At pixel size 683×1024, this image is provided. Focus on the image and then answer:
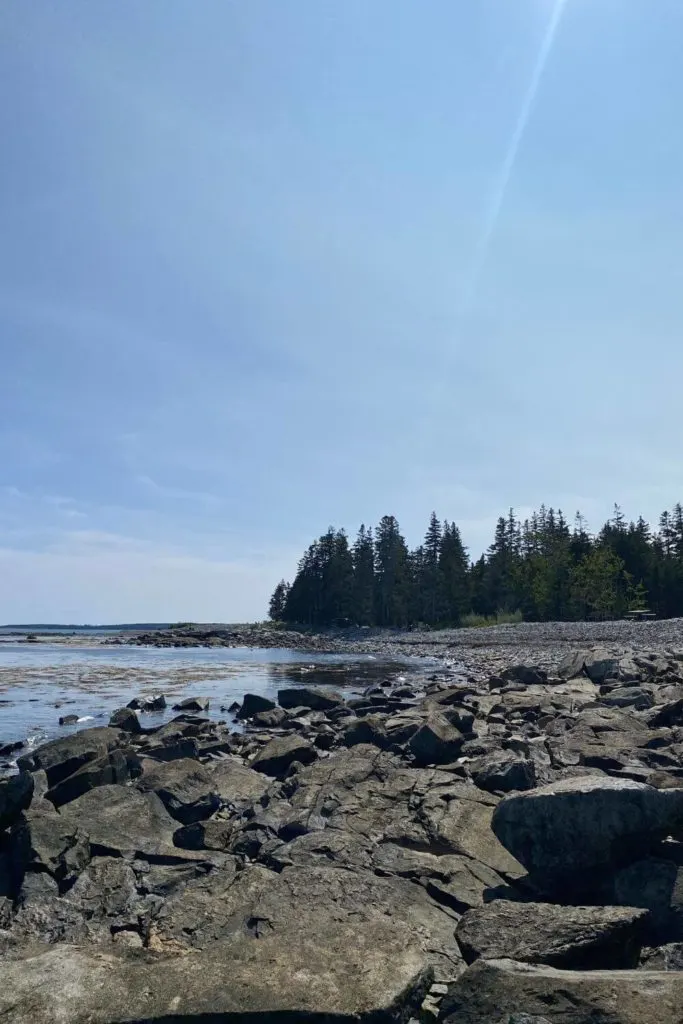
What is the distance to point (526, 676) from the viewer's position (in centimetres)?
2638

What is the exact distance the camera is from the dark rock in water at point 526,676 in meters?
25.9

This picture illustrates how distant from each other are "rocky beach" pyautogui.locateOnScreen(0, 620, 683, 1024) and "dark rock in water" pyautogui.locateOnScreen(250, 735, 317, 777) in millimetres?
65

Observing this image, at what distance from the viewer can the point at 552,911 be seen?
5473 mm

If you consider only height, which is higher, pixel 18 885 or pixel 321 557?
pixel 321 557

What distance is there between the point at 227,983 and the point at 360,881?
2.43 metres

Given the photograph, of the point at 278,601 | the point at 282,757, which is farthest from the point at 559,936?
the point at 278,601

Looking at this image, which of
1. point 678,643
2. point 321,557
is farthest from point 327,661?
point 321,557

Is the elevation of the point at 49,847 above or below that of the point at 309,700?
above

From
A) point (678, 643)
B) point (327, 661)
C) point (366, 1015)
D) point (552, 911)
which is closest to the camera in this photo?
point (366, 1015)

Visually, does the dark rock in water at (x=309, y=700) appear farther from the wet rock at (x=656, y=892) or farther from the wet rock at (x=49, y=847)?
the wet rock at (x=656, y=892)

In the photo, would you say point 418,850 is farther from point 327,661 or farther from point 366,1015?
point 327,661

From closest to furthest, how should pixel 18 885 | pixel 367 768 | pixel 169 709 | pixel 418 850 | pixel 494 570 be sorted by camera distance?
1. pixel 18 885
2. pixel 418 850
3. pixel 367 768
4. pixel 169 709
5. pixel 494 570

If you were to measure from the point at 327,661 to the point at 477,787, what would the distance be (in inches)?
1687

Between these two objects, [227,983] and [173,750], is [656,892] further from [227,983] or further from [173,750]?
[173,750]
